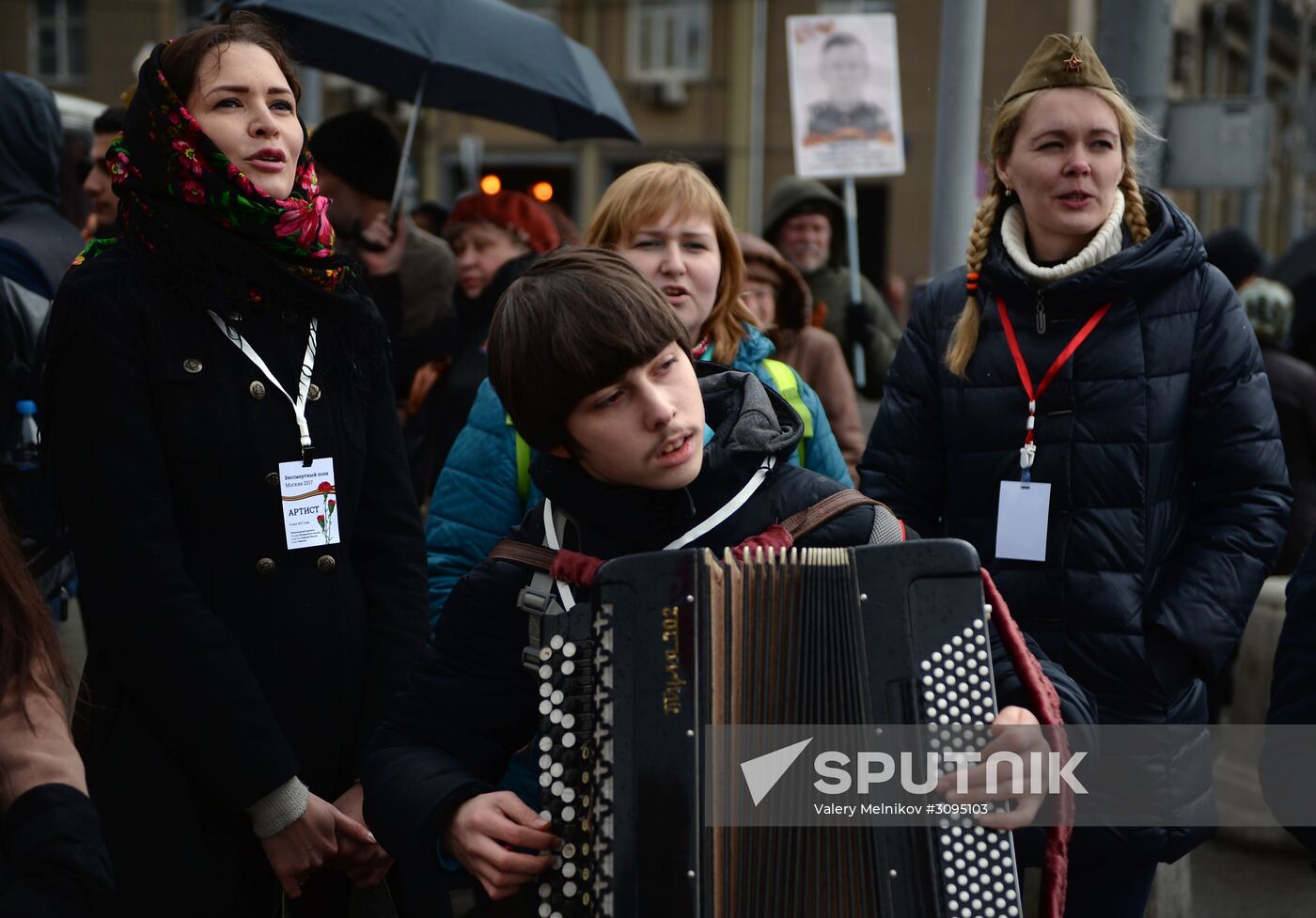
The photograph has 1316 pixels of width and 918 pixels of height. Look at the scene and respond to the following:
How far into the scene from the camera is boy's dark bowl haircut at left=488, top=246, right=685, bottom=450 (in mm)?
2154

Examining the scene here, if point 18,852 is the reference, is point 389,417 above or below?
above

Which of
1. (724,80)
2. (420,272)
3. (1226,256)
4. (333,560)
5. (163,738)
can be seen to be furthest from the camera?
(724,80)

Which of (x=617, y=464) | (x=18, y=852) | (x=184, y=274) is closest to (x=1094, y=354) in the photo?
(x=617, y=464)

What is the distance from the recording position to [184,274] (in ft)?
8.39

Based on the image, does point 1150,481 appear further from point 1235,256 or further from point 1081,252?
point 1235,256

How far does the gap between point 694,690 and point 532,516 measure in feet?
1.70

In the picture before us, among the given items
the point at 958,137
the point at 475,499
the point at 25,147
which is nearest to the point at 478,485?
the point at 475,499

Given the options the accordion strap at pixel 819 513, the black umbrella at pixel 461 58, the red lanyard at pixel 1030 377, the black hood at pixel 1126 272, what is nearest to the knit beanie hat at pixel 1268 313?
the black umbrella at pixel 461 58

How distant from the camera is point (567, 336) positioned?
2.16 metres

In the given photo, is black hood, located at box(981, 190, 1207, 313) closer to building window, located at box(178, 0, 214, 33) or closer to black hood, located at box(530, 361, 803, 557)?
black hood, located at box(530, 361, 803, 557)

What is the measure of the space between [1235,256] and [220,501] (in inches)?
246

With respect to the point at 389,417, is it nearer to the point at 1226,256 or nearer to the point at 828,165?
the point at 828,165

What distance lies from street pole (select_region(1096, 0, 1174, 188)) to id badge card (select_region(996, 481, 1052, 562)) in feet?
7.93

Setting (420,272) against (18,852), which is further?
(420,272)
